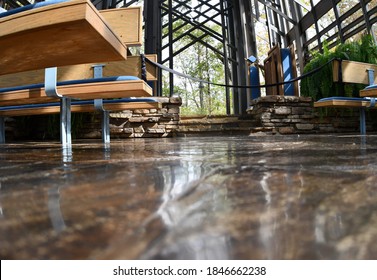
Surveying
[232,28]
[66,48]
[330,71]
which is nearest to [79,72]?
[66,48]

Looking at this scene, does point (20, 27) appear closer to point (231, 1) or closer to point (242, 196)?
point (242, 196)

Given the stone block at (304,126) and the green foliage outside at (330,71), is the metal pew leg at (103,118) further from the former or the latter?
the green foliage outside at (330,71)

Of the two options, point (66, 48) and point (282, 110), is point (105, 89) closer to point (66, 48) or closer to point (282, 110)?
point (66, 48)

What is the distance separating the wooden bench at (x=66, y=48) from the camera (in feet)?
3.46

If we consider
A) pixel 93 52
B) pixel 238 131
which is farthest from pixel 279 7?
pixel 93 52

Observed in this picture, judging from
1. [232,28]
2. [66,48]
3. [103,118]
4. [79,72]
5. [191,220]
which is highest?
[232,28]

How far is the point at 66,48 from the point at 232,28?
8805mm

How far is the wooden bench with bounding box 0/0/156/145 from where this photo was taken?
1055 mm

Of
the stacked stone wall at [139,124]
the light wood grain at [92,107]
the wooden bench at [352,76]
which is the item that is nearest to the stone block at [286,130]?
the wooden bench at [352,76]

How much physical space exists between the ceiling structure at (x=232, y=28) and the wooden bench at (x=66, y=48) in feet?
17.8

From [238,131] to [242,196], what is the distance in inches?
157

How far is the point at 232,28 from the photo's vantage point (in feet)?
30.6

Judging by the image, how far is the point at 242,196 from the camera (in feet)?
1.13

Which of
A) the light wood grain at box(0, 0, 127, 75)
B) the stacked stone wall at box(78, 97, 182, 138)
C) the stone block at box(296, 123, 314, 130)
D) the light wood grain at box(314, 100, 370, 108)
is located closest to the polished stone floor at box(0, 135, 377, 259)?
the light wood grain at box(0, 0, 127, 75)
